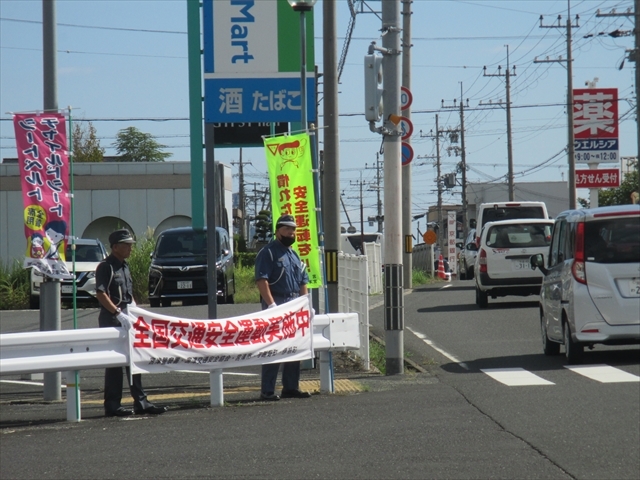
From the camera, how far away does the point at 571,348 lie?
493 inches

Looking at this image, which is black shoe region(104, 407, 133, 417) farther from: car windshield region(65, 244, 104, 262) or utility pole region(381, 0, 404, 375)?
car windshield region(65, 244, 104, 262)

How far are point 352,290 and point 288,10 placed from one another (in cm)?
434

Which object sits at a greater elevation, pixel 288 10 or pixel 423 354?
pixel 288 10

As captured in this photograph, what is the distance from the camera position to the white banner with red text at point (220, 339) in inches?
380

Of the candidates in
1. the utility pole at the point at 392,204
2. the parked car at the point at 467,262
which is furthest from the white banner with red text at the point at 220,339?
the parked car at the point at 467,262

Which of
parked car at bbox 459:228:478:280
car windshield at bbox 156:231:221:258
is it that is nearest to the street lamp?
car windshield at bbox 156:231:221:258

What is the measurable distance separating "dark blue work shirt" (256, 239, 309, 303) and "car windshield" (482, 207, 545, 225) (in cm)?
2038

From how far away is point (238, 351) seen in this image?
10.1 m

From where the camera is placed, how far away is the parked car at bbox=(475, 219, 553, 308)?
21547 mm

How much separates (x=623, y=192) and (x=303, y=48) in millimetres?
51571

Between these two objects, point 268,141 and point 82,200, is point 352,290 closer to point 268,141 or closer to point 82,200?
point 268,141

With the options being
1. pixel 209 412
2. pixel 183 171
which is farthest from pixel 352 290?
pixel 183 171

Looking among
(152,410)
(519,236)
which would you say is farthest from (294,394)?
(519,236)

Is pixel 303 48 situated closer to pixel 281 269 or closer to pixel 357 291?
pixel 281 269
